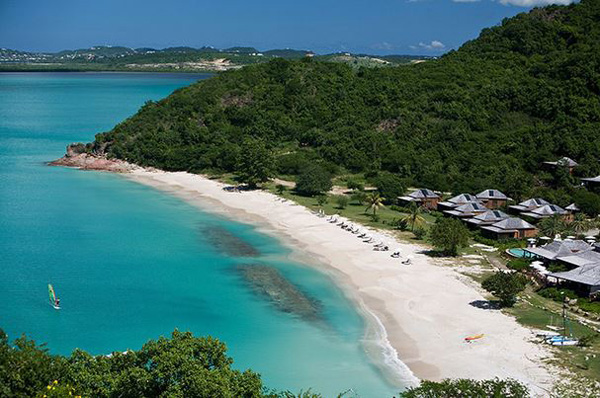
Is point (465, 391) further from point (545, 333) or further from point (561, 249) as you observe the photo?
point (561, 249)

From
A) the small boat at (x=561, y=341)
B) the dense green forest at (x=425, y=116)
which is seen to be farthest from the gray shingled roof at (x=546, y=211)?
the small boat at (x=561, y=341)

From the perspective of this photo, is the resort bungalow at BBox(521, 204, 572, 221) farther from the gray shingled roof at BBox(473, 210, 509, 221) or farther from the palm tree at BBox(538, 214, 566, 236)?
the palm tree at BBox(538, 214, 566, 236)

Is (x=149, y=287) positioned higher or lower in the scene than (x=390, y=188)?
lower

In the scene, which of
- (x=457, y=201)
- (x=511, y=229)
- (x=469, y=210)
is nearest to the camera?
(x=511, y=229)

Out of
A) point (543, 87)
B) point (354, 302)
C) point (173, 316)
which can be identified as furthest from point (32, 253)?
point (543, 87)

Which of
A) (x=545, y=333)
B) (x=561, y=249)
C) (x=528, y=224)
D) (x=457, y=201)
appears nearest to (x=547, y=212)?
(x=528, y=224)

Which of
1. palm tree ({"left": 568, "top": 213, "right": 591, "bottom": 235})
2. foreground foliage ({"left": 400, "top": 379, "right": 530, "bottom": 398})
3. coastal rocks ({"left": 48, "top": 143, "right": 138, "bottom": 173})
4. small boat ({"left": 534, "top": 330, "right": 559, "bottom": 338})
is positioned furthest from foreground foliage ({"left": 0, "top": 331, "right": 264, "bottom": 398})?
coastal rocks ({"left": 48, "top": 143, "right": 138, "bottom": 173})

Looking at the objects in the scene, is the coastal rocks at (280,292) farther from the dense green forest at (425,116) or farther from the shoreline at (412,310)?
the dense green forest at (425,116)
